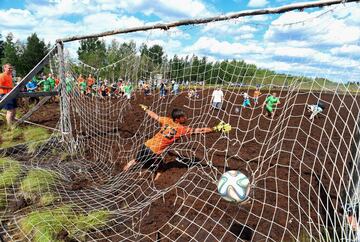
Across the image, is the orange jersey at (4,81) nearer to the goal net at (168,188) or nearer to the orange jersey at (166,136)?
the goal net at (168,188)

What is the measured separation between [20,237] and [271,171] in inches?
141

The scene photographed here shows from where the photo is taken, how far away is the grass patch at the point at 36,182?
4.14 meters

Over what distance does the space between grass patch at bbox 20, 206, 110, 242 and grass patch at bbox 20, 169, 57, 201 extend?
59 centimetres

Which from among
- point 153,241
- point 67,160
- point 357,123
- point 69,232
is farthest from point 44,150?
point 357,123

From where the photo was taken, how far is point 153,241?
10.8 ft

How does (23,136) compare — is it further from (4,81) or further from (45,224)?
(45,224)

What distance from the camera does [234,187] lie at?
335 centimetres

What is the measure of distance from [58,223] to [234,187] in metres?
1.88

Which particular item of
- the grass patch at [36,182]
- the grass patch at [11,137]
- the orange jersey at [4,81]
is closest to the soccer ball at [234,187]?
the grass patch at [36,182]

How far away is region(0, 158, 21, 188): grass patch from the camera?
14.3 ft

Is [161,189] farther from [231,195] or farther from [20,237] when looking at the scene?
[20,237]

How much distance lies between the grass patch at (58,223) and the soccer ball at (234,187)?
135 cm

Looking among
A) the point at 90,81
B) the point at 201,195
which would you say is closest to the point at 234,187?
the point at 201,195

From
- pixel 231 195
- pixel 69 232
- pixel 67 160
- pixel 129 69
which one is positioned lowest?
pixel 67 160
